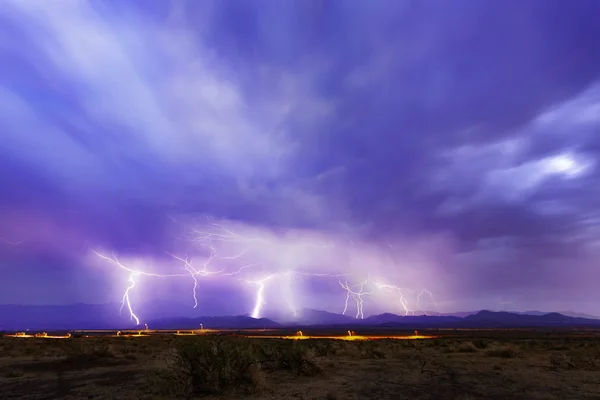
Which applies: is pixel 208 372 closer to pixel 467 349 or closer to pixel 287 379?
pixel 287 379

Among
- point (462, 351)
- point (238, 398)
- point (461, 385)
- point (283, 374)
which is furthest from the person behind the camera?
point (462, 351)

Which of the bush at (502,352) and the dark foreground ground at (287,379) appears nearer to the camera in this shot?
the dark foreground ground at (287,379)

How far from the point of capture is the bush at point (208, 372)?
36.3 feet

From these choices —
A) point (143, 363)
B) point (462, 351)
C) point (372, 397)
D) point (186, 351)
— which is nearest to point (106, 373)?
point (143, 363)

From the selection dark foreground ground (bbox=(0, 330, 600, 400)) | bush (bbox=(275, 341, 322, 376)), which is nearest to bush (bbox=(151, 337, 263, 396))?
dark foreground ground (bbox=(0, 330, 600, 400))

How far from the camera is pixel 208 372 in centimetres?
1143

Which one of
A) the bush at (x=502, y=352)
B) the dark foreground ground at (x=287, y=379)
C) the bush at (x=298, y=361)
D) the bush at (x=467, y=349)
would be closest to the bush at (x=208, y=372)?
the dark foreground ground at (x=287, y=379)

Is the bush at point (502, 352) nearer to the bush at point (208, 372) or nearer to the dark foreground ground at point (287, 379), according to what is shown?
the dark foreground ground at point (287, 379)

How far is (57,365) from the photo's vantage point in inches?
742

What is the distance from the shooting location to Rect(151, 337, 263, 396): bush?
1106 centimetres

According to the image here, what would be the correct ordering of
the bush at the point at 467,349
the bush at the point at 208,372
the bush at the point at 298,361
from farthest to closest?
the bush at the point at 467,349 → the bush at the point at 298,361 → the bush at the point at 208,372

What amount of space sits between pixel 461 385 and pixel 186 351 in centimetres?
876

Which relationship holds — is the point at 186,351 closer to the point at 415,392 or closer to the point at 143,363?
the point at 415,392

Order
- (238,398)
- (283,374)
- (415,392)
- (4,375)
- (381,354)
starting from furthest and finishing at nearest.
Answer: (381,354)
(4,375)
(283,374)
(415,392)
(238,398)
